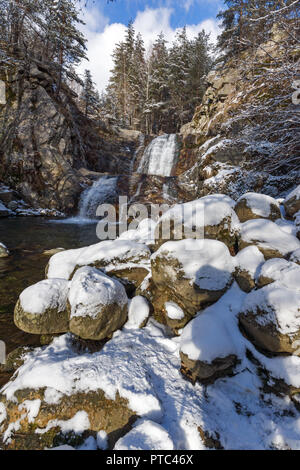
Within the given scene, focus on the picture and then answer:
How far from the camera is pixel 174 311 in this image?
289 cm

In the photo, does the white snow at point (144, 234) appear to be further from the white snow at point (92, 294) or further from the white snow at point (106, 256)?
the white snow at point (92, 294)

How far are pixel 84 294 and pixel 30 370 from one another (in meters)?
0.90

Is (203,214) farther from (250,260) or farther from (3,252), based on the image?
(3,252)

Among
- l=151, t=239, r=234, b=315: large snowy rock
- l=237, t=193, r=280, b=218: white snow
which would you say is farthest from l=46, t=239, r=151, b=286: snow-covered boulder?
l=237, t=193, r=280, b=218: white snow

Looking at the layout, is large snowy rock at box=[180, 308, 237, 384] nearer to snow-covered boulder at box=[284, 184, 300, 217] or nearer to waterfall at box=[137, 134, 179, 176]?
snow-covered boulder at box=[284, 184, 300, 217]

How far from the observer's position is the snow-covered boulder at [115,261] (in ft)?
12.1

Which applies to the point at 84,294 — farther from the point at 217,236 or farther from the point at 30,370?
the point at 217,236

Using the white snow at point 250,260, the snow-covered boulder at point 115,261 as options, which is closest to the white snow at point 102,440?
the snow-covered boulder at point 115,261

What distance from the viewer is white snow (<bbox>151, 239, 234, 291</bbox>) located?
2.78 metres

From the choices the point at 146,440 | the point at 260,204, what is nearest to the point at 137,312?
the point at 146,440

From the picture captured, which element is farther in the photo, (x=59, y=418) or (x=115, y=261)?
(x=115, y=261)

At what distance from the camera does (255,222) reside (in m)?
3.35

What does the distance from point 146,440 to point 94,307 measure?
141 centimetres
